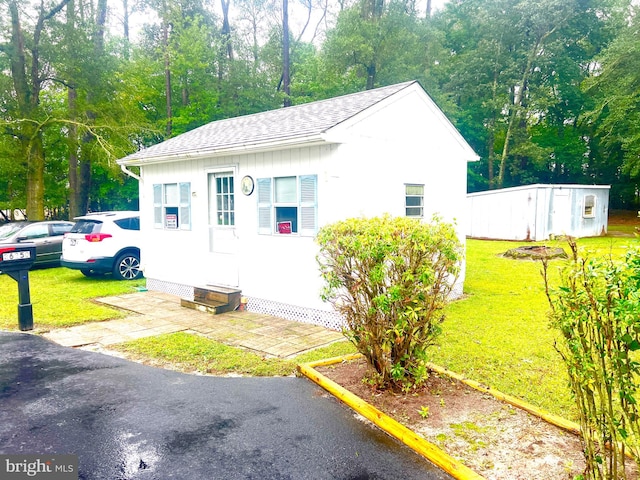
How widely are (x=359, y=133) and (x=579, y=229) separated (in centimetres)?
1482

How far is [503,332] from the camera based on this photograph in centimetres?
627

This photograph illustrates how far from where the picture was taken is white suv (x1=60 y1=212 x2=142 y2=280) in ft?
33.2

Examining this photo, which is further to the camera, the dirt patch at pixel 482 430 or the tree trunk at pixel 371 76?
the tree trunk at pixel 371 76

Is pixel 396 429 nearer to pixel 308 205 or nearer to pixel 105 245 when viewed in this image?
pixel 308 205

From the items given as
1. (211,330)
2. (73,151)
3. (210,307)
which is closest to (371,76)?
(73,151)

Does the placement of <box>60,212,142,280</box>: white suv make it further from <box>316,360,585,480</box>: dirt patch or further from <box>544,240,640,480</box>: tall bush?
<box>544,240,640,480</box>: tall bush

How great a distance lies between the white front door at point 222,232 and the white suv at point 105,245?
11.0ft

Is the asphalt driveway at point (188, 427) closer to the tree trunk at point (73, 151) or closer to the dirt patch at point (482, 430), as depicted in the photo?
the dirt patch at point (482, 430)

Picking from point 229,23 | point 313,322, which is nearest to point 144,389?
point 313,322

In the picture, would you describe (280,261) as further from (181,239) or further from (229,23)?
(229,23)

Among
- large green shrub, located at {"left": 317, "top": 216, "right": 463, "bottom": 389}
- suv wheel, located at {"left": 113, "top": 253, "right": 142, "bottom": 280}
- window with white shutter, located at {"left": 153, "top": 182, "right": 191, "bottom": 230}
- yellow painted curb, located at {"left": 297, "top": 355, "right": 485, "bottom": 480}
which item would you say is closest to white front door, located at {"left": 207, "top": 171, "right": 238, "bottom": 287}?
window with white shutter, located at {"left": 153, "top": 182, "right": 191, "bottom": 230}

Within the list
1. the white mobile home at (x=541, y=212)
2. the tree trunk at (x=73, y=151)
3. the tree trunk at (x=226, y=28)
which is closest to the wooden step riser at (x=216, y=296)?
the tree trunk at (x=73, y=151)

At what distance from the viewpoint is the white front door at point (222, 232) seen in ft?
26.7

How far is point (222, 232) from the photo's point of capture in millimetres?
8352
